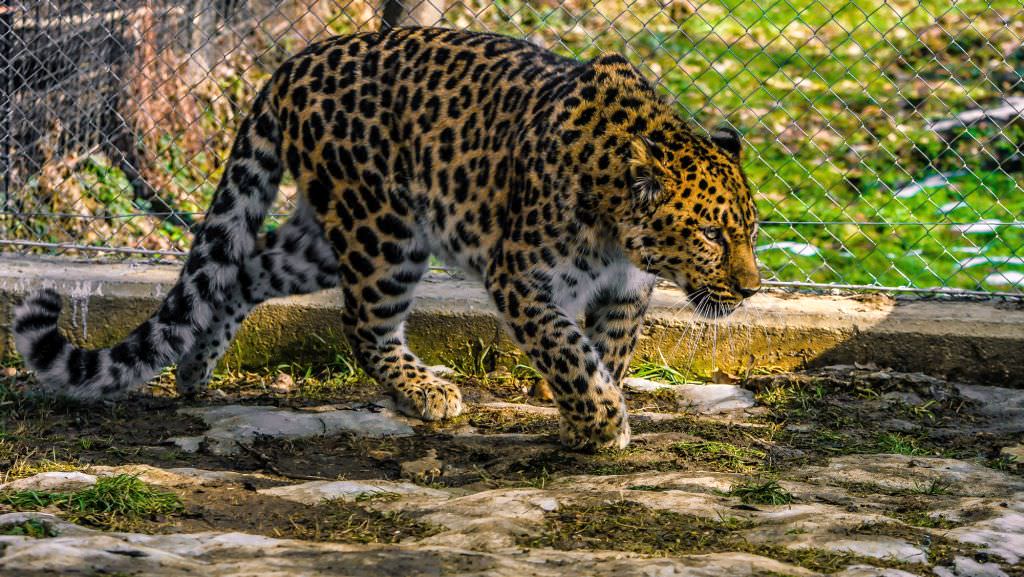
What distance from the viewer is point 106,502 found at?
12.9ft

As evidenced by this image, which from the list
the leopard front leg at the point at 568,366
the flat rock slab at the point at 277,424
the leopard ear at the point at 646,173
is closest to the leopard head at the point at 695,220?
the leopard ear at the point at 646,173

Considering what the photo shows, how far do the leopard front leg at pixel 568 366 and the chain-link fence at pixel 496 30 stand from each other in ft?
4.77

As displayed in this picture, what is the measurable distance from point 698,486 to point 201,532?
5.42ft

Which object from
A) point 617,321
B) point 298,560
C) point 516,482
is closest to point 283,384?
point 617,321

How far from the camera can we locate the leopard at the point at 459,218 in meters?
4.85

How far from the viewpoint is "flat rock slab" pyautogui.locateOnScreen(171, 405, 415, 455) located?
5223 millimetres

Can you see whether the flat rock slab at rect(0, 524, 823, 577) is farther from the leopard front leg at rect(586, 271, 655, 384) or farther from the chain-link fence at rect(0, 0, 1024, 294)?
the chain-link fence at rect(0, 0, 1024, 294)

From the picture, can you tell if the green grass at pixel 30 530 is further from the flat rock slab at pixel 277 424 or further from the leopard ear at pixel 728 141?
the leopard ear at pixel 728 141

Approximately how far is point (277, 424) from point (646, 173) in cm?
188

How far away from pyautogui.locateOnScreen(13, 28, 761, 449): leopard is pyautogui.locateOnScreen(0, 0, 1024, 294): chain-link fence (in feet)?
2.58

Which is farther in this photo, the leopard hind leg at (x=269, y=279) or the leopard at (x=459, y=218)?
the leopard hind leg at (x=269, y=279)

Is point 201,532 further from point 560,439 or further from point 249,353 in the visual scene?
point 249,353

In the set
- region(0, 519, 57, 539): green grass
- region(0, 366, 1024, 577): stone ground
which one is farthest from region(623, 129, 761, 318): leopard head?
region(0, 519, 57, 539): green grass

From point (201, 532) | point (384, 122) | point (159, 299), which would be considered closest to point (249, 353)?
point (159, 299)
